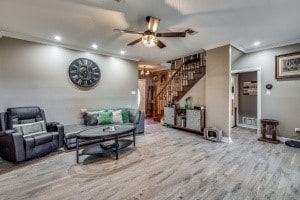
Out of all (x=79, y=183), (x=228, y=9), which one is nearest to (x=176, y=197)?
(x=79, y=183)

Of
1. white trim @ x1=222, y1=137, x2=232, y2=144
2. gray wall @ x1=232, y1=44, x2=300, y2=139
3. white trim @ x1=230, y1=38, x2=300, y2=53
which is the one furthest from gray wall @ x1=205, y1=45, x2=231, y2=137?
gray wall @ x1=232, y1=44, x2=300, y2=139

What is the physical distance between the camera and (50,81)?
4234 mm

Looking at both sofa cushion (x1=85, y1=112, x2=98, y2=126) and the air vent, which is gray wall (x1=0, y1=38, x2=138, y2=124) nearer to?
sofa cushion (x1=85, y1=112, x2=98, y2=126)

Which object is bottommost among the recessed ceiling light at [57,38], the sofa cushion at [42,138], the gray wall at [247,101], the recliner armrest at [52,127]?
the sofa cushion at [42,138]

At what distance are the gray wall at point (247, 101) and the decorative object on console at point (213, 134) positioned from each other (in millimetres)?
2443

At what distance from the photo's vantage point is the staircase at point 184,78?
5469mm

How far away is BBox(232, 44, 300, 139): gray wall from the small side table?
22 centimetres

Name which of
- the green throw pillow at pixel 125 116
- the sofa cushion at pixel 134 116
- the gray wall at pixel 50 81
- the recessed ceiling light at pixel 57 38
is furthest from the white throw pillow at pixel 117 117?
the recessed ceiling light at pixel 57 38

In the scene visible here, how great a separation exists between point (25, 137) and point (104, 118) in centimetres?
185

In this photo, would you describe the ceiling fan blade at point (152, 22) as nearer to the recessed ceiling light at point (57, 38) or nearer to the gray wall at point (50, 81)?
the recessed ceiling light at point (57, 38)

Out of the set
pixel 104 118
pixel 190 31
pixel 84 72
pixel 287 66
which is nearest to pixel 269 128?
pixel 287 66

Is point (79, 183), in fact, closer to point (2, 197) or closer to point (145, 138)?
point (2, 197)

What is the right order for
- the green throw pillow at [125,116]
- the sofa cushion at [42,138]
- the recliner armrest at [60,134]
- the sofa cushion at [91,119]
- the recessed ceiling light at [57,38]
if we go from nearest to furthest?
the sofa cushion at [42,138] → the recliner armrest at [60,134] → the recessed ceiling light at [57,38] → the sofa cushion at [91,119] → the green throw pillow at [125,116]

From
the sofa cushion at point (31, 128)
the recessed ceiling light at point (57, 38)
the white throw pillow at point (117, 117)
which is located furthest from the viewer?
the white throw pillow at point (117, 117)
